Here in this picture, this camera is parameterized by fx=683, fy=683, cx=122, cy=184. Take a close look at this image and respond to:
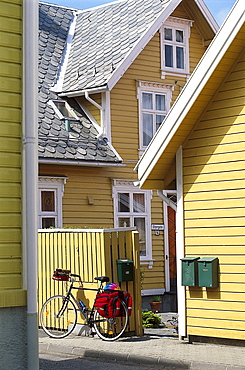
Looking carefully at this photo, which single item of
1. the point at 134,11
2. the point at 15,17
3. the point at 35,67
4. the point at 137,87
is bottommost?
the point at 35,67

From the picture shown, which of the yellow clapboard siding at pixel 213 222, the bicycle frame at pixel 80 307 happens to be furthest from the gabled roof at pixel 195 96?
the bicycle frame at pixel 80 307

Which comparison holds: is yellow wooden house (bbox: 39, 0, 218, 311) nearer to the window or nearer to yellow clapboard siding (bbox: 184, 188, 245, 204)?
the window

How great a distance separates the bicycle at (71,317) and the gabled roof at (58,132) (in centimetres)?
485

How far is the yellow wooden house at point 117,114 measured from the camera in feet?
58.9

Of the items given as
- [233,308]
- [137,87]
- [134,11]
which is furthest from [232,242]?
[134,11]

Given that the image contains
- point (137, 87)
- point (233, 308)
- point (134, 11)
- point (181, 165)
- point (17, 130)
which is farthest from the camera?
point (134, 11)

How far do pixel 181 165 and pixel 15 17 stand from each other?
14.8 feet

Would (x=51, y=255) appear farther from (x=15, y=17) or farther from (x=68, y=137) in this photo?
(x=15, y=17)

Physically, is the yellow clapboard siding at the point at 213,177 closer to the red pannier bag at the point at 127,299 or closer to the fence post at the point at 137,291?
the fence post at the point at 137,291

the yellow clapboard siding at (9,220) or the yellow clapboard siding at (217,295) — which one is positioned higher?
the yellow clapboard siding at (9,220)

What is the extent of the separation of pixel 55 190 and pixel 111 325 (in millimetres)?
6425

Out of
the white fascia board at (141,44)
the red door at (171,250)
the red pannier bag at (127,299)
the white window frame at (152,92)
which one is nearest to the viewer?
the red pannier bag at (127,299)

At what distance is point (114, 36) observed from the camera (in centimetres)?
2067

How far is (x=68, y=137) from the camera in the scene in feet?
59.5
